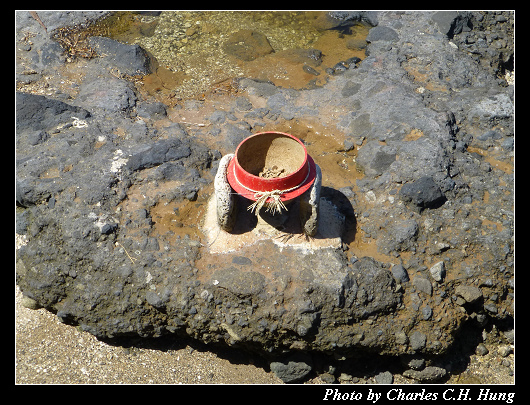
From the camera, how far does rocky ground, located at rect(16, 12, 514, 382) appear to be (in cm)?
422

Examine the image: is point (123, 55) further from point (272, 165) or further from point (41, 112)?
point (272, 165)

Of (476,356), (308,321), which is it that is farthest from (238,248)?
(476,356)

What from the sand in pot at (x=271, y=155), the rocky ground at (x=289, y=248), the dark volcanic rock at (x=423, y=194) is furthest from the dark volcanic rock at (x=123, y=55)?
the dark volcanic rock at (x=423, y=194)

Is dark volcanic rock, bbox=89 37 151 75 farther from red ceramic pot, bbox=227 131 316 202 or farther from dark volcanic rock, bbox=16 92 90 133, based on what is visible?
red ceramic pot, bbox=227 131 316 202

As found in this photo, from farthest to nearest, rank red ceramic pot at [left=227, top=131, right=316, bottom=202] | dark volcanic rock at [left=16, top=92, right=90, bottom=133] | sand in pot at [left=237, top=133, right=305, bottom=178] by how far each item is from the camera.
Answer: dark volcanic rock at [left=16, top=92, right=90, bottom=133]
sand in pot at [left=237, top=133, right=305, bottom=178]
red ceramic pot at [left=227, top=131, right=316, bottom=202]

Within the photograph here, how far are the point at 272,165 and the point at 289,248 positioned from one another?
798mm

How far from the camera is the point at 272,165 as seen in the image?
4324mm

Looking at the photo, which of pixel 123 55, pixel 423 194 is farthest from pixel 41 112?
pixel 423 194

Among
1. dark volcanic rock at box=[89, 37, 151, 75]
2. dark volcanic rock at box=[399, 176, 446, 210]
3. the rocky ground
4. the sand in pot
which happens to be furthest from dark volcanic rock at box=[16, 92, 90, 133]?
dark volcanic rock at box=[399, 176, 446, 210]

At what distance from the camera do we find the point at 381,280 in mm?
4281

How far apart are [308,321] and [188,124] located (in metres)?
2.82

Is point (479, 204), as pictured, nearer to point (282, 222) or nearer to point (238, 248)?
point (282, 222)

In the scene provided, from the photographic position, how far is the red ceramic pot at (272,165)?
3.77 meters

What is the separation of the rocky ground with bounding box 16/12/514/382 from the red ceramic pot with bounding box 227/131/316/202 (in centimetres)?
71
